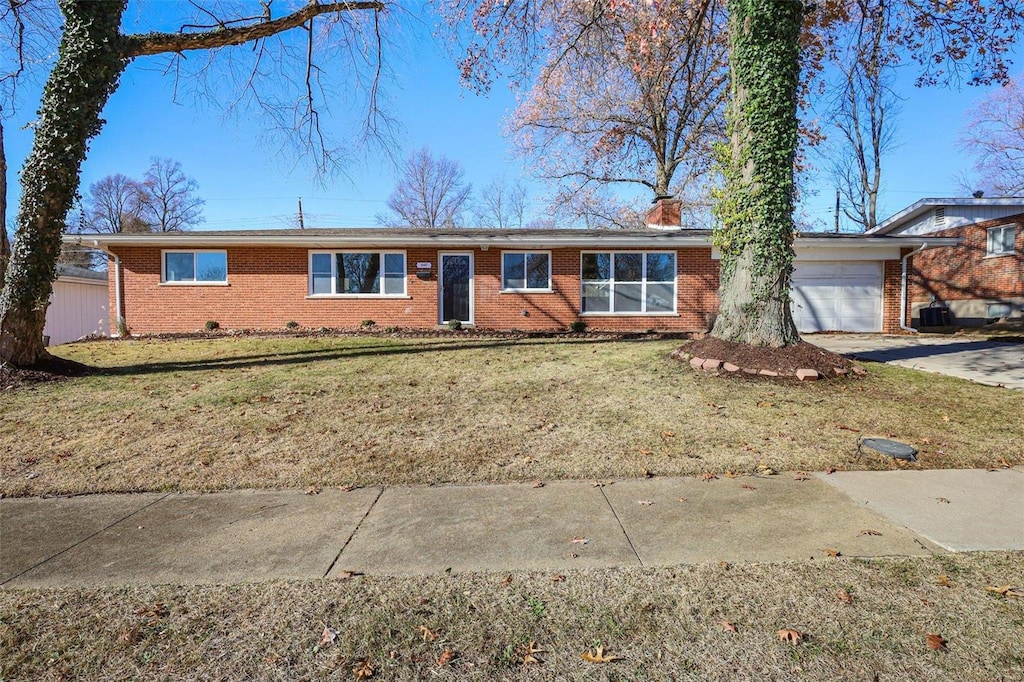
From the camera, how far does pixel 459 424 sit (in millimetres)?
5633

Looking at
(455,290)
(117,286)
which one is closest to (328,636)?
(455,290)

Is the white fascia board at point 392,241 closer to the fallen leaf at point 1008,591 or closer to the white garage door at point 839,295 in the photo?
the white garage door at point 839,295

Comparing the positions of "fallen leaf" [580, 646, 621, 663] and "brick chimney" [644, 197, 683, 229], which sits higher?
"brick chimney" [644, 197, 683, 229]

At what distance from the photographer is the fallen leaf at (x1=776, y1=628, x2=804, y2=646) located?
2.20 meters

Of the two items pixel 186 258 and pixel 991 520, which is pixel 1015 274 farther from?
pixel 186 258

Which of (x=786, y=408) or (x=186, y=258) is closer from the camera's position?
(x=786, y=408)

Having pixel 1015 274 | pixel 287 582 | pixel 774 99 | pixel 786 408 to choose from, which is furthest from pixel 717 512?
pixel 1015 274

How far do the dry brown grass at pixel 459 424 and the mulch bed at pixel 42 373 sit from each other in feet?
0.90

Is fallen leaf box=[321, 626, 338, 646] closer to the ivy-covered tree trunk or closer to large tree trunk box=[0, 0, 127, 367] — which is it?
the ivy-covered tree trunk

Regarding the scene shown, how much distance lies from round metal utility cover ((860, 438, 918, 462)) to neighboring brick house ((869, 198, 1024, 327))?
16091 mm

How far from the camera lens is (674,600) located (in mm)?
2484

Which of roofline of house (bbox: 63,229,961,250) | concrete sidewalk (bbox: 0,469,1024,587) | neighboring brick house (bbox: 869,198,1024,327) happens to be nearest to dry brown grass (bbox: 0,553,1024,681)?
concrete sidewalk (bbox: 0,469,1024,587)

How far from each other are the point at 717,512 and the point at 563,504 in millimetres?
998

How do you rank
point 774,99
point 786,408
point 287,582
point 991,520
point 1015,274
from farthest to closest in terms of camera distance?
point 1015,274 → point 774,99 → point 786,408 → point 991,520 → point 287,582
